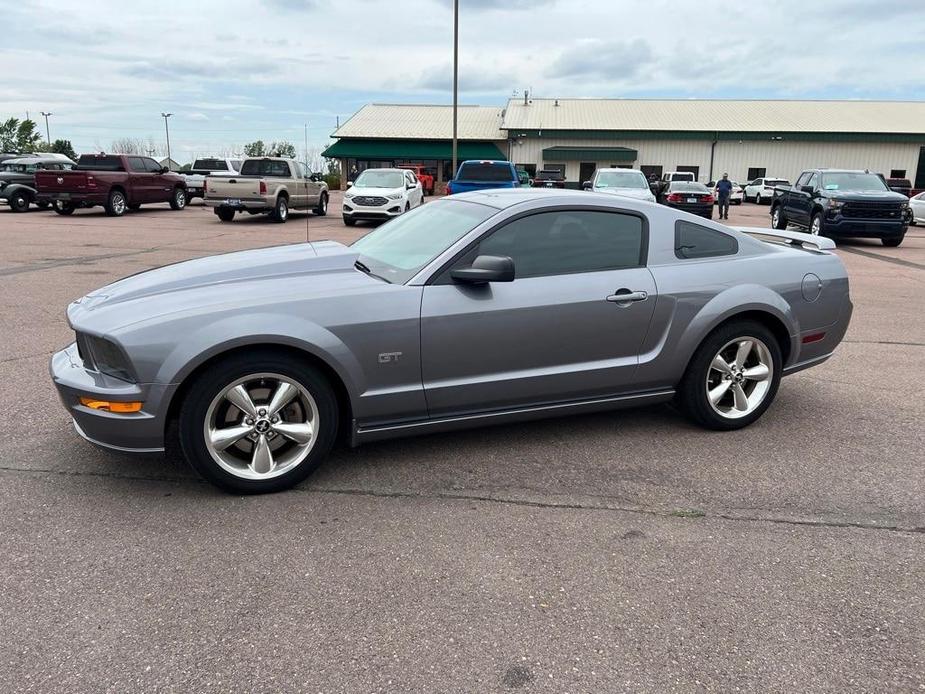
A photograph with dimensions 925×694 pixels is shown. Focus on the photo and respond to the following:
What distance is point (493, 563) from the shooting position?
312 cm

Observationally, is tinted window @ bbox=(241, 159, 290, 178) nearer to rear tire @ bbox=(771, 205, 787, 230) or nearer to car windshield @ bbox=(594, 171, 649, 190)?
car windshield @ bbox=(594, 171, 649, 190)

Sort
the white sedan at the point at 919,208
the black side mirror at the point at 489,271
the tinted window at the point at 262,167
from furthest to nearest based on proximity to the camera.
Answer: the white sedan at the point at 919,208, the tinted window at the point at 262,167, the black side mirror at the point at 489,271

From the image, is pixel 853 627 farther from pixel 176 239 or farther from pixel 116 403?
pixel 176 239

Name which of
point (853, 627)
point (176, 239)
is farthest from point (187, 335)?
point (176, 239)

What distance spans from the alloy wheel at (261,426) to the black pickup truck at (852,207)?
17.0 metres

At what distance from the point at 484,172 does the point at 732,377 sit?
1632 cm

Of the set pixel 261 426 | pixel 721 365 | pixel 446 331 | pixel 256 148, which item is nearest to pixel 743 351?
pixel 721 365

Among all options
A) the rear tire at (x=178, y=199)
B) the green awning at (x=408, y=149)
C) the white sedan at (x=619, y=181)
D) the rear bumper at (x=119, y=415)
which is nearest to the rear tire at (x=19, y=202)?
the rear tire at (x=178, y=199)

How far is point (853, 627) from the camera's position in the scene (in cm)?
273

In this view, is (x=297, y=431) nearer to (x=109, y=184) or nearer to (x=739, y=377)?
(x=739, y=377)

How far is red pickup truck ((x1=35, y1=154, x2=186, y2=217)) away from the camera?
2141 centimetres

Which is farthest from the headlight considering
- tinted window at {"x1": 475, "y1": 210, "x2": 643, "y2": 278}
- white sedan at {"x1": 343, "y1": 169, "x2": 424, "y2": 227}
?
white sedan at {"x1": 343, "y1": 169, "x2": 424, "y2": 227}

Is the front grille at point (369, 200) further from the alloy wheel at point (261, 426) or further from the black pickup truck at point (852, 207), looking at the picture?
the alloy wheel at point (261, 426)

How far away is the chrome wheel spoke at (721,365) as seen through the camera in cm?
461
